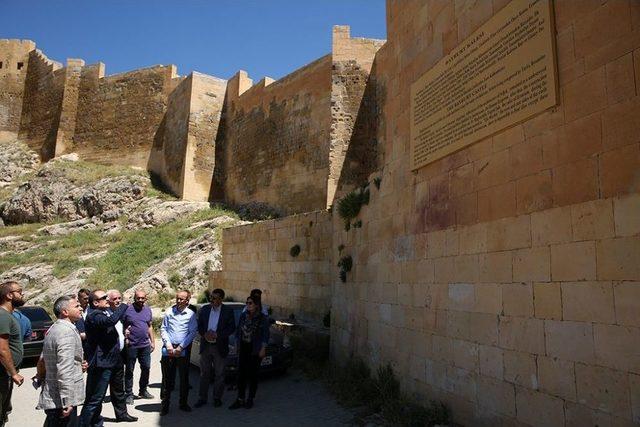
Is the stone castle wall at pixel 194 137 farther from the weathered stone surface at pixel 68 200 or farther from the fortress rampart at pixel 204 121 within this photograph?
the weathered stone surface at pixel 68 200

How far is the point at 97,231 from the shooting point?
25344 millimetres

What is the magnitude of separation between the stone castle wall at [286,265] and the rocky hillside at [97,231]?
9.12 feet

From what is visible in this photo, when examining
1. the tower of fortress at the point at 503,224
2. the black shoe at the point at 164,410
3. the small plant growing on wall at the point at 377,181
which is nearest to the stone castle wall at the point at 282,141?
the tower of fortress at the point at 503,224

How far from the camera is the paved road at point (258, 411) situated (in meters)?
6.09

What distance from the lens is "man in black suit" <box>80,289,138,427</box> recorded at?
5.39 m

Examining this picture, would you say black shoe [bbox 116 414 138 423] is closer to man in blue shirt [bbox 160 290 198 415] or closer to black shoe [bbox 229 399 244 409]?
man in blue shirt [bbox 160 290 198 415]

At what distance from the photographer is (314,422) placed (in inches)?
237

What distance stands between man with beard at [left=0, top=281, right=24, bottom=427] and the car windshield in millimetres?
7102

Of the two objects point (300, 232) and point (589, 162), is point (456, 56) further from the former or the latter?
point (300, 232)

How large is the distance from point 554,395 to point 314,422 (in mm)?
3241

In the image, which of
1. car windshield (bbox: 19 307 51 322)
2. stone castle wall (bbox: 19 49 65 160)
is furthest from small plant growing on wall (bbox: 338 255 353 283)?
stone castle wall (bbox: 19 49 65 160)

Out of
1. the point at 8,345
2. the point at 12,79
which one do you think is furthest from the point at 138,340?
the point at 12,79

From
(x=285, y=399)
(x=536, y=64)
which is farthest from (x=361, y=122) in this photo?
(x=536, y=64)

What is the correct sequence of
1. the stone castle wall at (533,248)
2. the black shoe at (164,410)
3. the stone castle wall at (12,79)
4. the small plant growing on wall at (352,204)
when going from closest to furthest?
the stone castle wall at (533,248), the black shoe at (164,410), the small plant growing on wall at (352,204), the stone castle wall at (12,79)
